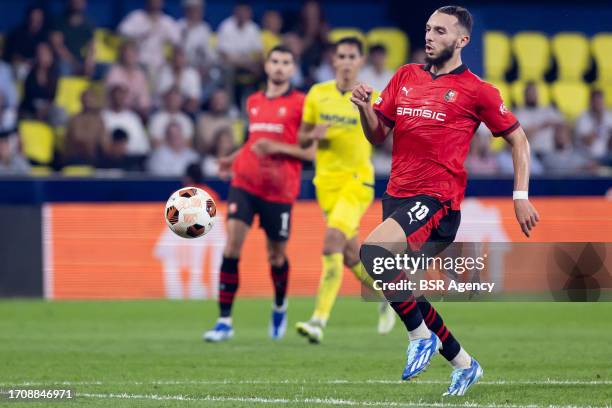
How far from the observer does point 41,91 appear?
17703mm

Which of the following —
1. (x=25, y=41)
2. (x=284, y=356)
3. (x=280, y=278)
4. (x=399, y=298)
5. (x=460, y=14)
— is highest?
(x=460, y=14)

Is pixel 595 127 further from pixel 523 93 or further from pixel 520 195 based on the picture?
pixel 520 195

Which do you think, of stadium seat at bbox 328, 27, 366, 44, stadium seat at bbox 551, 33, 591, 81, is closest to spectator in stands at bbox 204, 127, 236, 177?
stadium seat at bbox 328, 27, 366, 44

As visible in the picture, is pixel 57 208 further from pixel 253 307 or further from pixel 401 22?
pixel 401 22

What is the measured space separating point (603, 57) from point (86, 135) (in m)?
9.65

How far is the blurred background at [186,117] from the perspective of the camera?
15.7 m

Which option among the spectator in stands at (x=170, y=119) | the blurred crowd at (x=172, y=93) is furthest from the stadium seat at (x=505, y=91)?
the spectator in stands at (x=170, y=119)

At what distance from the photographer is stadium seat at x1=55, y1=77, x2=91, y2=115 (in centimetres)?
1819

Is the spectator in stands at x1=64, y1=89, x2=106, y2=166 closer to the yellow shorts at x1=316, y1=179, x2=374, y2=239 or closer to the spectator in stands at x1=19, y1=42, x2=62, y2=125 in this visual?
the spectator in stands at x1=19, y1=42, x2=62, y2=125

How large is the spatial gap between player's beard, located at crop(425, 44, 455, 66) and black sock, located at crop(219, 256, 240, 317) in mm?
4336

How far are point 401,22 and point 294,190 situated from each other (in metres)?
10.00

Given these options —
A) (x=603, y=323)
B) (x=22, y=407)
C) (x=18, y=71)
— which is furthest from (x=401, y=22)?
(x=22, y=407)

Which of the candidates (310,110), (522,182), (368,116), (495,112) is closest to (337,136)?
(310,110)

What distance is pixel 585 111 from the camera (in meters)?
19.7
